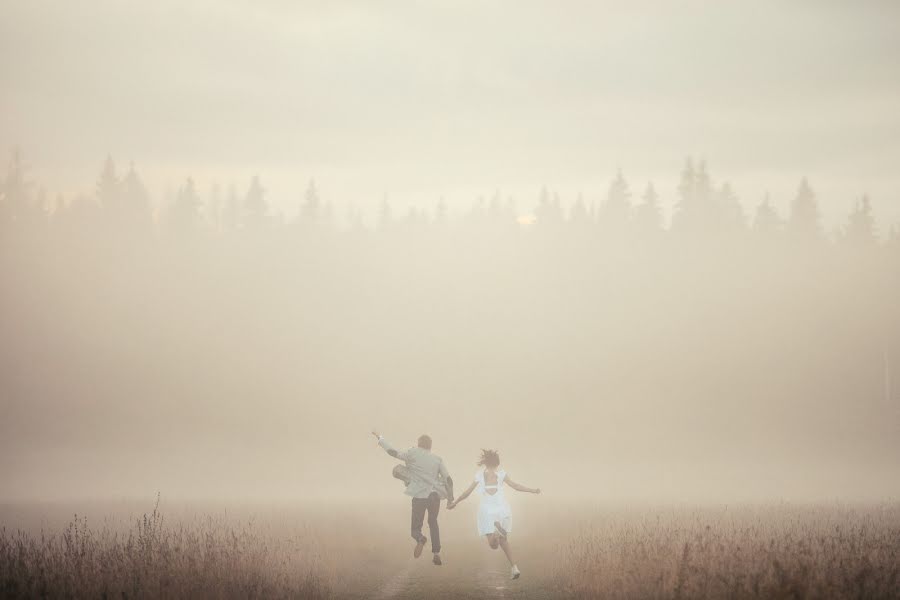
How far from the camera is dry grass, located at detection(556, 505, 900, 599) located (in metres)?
12.6

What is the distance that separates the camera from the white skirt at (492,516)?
63.4 ft

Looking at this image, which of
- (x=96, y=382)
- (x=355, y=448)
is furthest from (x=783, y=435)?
(x=96, y=382)

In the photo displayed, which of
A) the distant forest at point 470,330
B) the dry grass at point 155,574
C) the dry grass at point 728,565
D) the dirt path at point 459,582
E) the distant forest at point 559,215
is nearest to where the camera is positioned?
the dry grass at point 728,565

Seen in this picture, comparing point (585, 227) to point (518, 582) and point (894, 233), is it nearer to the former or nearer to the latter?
point (894, 233)

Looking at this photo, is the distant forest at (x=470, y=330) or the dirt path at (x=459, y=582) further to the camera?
the distant forest at (x=470, y=330)

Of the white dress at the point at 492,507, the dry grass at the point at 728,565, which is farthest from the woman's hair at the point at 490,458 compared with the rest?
the dry grass at the point at 728,565

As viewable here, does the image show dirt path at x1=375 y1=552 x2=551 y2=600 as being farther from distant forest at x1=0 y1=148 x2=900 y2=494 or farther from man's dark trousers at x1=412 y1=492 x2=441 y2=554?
distant forest at x1=0 y1=148 x2=900 y2=494

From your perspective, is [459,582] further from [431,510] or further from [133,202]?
[133,202]

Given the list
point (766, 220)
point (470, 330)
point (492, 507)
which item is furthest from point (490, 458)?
point (766, 220)

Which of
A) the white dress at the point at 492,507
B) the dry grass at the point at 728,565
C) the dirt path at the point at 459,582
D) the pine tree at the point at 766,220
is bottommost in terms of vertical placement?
the dirt path at the point at 459,582

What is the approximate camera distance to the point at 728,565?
14.2 meters

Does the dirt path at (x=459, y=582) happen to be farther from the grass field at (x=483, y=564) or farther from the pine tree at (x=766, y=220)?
the pine tree at (x=766, y=220)

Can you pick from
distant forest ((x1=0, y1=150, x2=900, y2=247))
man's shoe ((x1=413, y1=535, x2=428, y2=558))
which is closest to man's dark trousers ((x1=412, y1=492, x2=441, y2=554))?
man's shoe ((x1=413, y1=535, x2=428, y2=558))

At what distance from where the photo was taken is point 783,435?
68.2m
